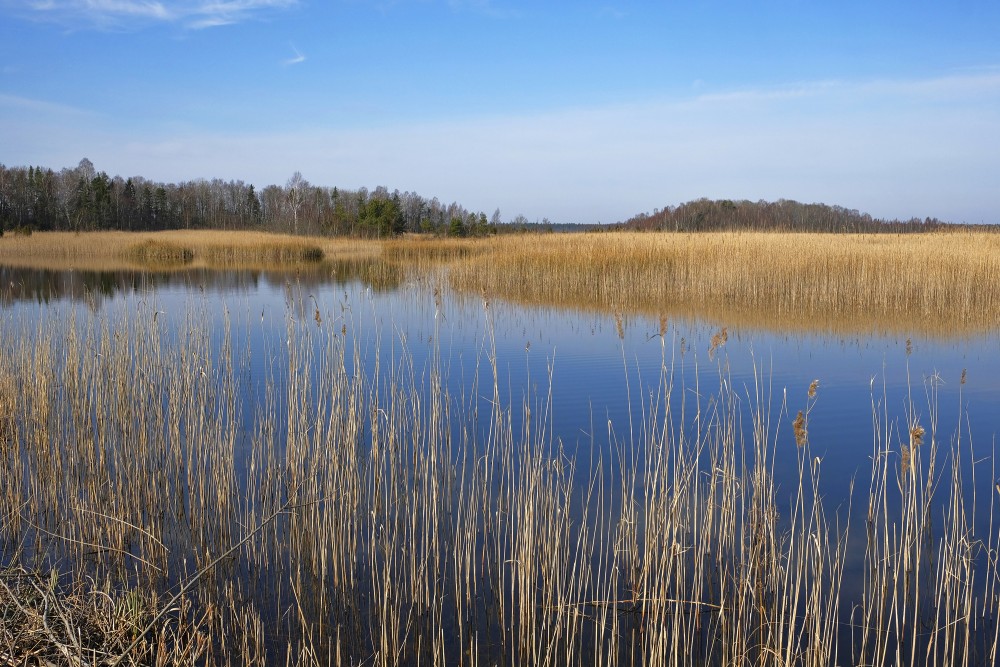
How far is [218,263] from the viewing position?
788 inches

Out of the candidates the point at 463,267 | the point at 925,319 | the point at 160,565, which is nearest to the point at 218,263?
the point at 463,267

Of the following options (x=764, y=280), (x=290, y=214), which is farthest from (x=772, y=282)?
(x=290, y=214)

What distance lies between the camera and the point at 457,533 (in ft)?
8.81

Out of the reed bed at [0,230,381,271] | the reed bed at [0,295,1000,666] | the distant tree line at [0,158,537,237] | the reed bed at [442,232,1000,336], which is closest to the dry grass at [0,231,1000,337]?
the reed bed at [442,232,1000,336]

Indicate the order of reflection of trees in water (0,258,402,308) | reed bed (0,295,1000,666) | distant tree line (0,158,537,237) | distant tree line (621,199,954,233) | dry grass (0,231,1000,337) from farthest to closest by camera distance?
distant tree line (0,158,537,237)
distant tree line (621,199,954,233)
reflection of trees in water (0,258,402,308)
dry grass (0,231,1000,337)
reed bed (0,295,1000,666)

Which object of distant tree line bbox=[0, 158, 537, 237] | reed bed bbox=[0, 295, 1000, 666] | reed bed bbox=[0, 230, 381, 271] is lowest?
reed bed bbox=[0, 295, 1000, 666]

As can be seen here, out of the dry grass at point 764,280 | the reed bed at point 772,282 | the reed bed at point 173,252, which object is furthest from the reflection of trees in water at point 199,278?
the reed bed at point 772,282

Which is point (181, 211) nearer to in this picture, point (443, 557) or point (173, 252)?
point (173, 252)

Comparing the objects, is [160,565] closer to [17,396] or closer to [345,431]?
[345,431]

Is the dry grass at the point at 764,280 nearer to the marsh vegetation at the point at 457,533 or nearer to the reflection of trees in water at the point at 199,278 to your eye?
the reflection of trees in water at the point at 199,278

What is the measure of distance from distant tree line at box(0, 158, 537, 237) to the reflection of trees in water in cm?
881

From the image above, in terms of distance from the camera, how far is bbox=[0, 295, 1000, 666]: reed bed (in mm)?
2189

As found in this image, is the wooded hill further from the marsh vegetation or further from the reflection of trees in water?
the marsh vegetation

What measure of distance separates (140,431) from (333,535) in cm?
161
